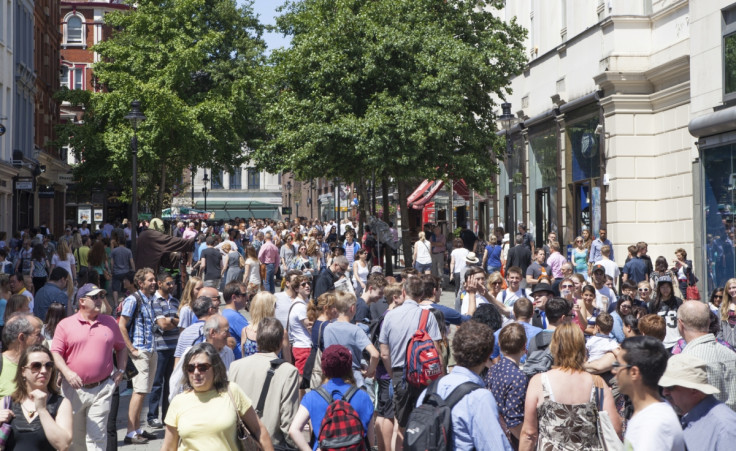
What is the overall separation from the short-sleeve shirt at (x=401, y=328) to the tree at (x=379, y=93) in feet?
56.2

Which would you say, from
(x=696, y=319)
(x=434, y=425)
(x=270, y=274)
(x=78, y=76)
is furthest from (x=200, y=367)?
(x=78, y=76)

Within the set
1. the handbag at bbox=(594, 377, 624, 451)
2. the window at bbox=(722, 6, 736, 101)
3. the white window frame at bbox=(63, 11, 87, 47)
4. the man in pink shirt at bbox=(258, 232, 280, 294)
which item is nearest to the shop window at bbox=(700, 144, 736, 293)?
the window at bbox=(722, 6, 736, 101)

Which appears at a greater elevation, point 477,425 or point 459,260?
point 459,260

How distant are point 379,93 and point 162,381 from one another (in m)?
17.0

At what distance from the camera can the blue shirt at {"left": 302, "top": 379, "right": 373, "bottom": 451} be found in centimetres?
650

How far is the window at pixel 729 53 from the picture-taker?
18.1 metres

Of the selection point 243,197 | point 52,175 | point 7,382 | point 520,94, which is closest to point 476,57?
point 520,94

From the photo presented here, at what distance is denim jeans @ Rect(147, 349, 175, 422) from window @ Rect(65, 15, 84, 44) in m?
65.3

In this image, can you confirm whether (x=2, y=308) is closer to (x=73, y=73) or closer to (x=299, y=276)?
(x=299, y=276)

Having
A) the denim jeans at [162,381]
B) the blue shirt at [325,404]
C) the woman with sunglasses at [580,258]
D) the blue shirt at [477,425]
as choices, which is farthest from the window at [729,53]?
the blue shirt at [477,425]

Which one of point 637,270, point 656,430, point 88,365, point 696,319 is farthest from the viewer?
point 637,270

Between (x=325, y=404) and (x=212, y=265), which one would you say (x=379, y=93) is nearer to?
(x=212, y=265)

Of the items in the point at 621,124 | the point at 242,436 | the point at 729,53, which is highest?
the point at 729,53

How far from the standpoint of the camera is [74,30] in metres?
71.9
